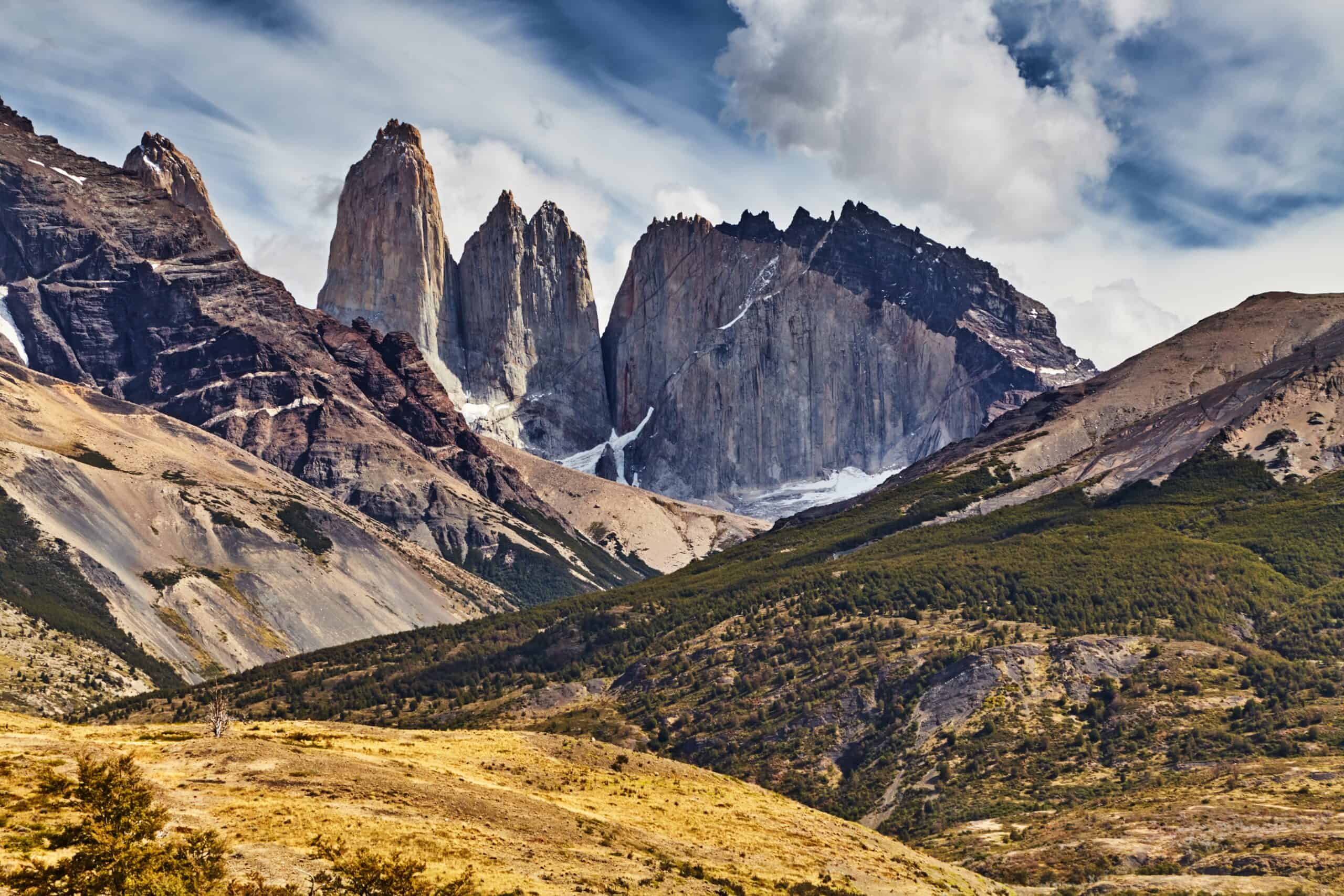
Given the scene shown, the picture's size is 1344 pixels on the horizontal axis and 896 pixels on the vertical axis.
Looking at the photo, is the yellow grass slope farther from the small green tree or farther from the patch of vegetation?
the small green tree

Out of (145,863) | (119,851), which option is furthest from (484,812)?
(119,851)

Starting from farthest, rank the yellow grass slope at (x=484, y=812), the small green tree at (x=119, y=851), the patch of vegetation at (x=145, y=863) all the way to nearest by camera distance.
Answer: the yellow grass slope at (x=484, y=812)
the patch of vegetation at (x=145, y=863)
the small green tree at (x=119, y=851)

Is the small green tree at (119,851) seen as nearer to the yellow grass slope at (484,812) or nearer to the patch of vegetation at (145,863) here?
the patch of vegetation at (145,863)

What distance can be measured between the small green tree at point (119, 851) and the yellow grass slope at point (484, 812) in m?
3.38

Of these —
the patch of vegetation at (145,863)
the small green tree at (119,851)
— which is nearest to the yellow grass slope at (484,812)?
the patch of vegetation at (145,863)

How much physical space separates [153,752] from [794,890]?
141 ft

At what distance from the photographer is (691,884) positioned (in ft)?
308

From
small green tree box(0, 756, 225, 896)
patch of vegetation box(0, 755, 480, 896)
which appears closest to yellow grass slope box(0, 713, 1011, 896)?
patch of vegetation box(0, 755, 480, 896)

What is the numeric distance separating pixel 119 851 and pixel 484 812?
34912 millimetres

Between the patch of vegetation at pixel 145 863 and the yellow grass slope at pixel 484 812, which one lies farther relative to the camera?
the yellow grass slope at pixel 484 812

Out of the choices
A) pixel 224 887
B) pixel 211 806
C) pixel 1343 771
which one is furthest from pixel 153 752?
pixel 1343 771

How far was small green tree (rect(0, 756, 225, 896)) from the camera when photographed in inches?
2569

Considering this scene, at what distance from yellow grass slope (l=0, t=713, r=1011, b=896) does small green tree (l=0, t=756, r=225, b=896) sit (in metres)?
3.38

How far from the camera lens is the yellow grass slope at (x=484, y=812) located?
84.7 metres
